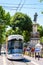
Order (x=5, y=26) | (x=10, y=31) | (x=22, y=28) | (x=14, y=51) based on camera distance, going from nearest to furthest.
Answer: (x=14, y=51), (x=5, y=26), (x=10, y=31), (x=22, y=28)

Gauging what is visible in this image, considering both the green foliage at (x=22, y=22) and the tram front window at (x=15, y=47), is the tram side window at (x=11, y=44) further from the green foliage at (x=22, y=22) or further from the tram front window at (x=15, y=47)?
the green foliage at (x=22, y=22)

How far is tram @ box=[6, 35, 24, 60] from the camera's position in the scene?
2781cm

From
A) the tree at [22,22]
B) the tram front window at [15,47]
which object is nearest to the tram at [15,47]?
the tram front window at [15,47]

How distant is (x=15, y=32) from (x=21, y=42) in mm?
34556

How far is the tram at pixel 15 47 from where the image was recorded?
27.8 meters

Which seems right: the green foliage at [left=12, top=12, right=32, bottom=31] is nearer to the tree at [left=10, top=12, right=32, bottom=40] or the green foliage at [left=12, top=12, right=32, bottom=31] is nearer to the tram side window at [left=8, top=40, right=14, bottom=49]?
the tree at [left=10, top=12, right=32, bottom=40]

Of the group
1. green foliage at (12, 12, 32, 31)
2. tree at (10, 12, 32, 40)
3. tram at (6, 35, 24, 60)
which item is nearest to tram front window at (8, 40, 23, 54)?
tram at (6, 35, 24, 60)

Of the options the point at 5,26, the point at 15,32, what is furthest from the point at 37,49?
the point at 15,32

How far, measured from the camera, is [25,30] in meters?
68.2

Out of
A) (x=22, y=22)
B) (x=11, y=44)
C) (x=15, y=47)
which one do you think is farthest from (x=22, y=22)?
(x=15, y=47)

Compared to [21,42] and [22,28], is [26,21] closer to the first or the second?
[22,28]

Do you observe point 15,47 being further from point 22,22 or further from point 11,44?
point 22,22

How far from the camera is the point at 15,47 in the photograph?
28172 mm

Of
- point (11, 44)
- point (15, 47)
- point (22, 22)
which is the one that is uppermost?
point (22, 22)
